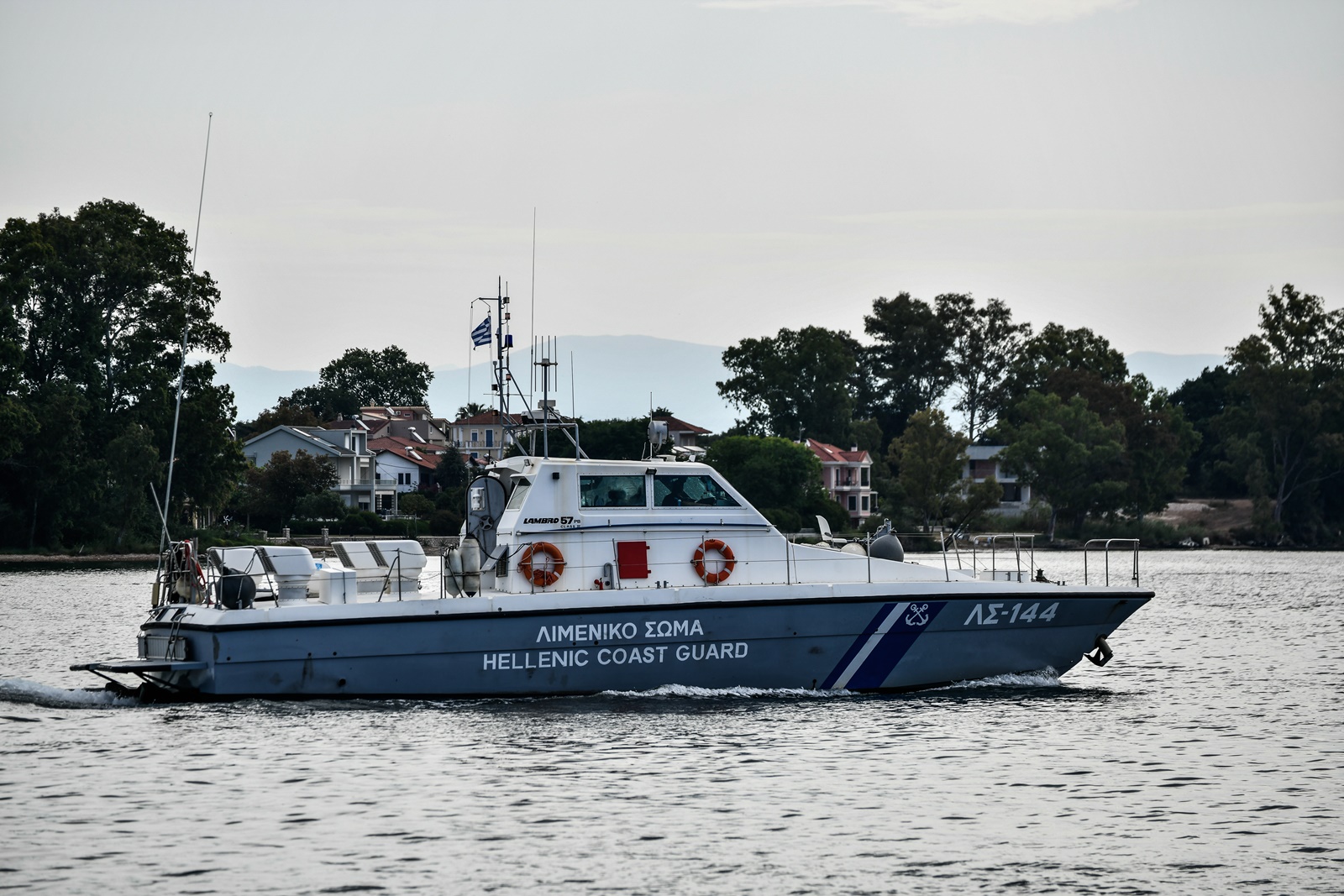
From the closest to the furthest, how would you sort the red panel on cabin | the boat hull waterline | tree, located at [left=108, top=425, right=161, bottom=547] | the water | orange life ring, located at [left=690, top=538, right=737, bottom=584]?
the water < the boat hull waterline < the red panel on cabin < orange life ring, located at [left=690, top=538, right=737, bottom=584] < tree, located at [left=108, top=425, right=161, bottom=547]

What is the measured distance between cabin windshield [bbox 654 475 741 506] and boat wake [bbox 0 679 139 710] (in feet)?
Result: 21.4

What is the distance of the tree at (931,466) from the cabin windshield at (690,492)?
66.8 m

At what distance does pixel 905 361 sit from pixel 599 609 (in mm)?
97587

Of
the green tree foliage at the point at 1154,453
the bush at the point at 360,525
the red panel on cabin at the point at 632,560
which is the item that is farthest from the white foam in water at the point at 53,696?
the green tree foliage at the point at 1154,453

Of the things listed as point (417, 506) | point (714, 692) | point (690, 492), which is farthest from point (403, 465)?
point (714, 692)

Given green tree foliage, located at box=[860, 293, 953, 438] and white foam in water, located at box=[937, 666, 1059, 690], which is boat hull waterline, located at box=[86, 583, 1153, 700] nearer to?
white foam in water, located at box=[937, 666, 1059, 690]

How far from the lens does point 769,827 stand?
40.0 feet

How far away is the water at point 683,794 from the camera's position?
11.0m

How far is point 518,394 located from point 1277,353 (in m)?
78.7

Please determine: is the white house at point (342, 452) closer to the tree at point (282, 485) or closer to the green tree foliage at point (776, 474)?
the tree at point (282, 485)

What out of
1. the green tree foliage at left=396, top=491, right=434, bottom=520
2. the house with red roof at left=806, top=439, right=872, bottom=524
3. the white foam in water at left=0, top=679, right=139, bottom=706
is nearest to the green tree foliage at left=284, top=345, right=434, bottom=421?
the house with red roof at left=806, top=439, right=872, bottom=524

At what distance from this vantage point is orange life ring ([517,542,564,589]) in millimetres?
17000

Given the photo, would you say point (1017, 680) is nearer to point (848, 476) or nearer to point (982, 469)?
point (848, 476)

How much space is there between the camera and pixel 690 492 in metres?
17.9
